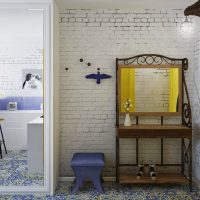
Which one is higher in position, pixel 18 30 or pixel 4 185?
pixel 18 30

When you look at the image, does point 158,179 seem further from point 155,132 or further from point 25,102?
point 25,102

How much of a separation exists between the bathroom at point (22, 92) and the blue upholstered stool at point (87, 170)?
500 millimetres

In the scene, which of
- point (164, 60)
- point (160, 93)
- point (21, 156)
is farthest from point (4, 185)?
point (164, 60)

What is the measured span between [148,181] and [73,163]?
3.72 ft

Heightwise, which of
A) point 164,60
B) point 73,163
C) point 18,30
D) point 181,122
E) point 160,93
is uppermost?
point 18,30

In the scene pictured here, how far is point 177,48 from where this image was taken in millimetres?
4621

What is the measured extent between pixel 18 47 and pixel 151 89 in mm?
2121

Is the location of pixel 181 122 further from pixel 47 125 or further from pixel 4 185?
pixel 4 185

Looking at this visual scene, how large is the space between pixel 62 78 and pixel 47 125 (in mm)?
932

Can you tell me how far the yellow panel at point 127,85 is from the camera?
14.9 feet

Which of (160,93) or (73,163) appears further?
(160,93)

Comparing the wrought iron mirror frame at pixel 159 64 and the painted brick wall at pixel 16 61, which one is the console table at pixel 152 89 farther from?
the painted brick wall at pixel 16 61

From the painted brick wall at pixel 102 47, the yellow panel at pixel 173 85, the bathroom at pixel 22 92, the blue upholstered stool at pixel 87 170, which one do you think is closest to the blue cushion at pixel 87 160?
the blue upholstered stool at pixel 87 170

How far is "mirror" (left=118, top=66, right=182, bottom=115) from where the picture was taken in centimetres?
455
